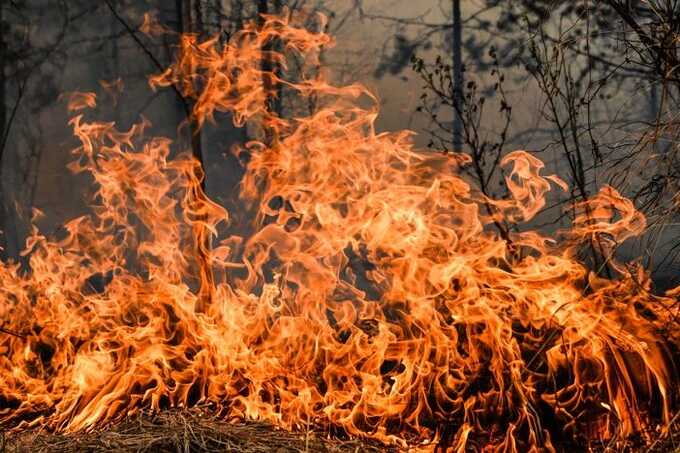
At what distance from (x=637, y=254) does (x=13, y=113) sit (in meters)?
4.71

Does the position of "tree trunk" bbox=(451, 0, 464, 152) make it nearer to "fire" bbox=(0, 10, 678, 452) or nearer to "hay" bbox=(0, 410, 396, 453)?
"fire" bbox=(0, 10, 678, 452)

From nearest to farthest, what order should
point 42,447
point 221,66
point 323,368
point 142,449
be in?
point 142,449 → point 42,447 → point 323,368 → point 221,66

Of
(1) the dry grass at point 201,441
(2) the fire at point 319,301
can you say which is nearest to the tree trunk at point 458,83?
(2) the fire at point 319,301


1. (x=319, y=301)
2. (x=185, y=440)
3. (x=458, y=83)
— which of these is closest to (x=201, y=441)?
(x=185, y=440)

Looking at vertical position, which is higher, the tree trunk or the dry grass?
the tree trunk

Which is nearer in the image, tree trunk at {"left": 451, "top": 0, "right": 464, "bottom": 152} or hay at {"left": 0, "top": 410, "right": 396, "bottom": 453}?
hay at {"left": 0, "top": 410, "right": 396, "bottom": 453}

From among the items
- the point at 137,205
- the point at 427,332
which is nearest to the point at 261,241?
the point at 137,205

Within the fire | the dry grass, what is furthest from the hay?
the fire

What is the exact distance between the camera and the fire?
334cm

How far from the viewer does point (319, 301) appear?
4359 mm

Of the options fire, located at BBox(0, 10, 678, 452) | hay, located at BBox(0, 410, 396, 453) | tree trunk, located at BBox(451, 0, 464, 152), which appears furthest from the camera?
tree trunk, located at BBox(451, 0, 464, 152)

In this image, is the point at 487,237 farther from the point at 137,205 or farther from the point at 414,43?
the point at 137,205

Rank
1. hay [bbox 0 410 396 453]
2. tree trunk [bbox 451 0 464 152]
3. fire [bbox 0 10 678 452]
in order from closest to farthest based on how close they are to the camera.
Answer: hay [bbox 0 410 396 453] → fire [bbox 0 10 678 452] → tree trunk [bbox 451 0 464 152]

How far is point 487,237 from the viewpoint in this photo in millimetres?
5398
